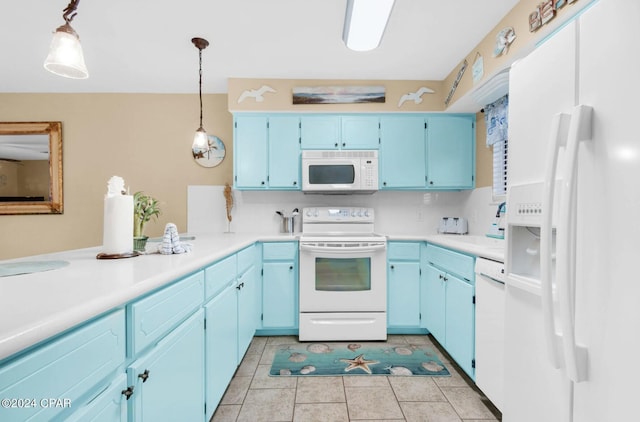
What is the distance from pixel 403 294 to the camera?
2.78m

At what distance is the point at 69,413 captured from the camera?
0.68 meters

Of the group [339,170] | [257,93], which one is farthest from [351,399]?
[257,93]

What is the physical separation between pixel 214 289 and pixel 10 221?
329 cm

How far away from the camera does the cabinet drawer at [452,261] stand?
6.40 feet

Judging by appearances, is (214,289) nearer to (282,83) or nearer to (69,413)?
(69,413)

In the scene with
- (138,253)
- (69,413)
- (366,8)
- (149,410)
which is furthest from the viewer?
(366,8)

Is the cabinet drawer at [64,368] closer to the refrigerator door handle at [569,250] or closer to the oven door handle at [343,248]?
the refrigerator door handle at [569,250]

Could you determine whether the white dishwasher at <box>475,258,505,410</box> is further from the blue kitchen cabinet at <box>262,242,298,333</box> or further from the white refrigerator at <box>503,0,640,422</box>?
the blue kitchen cabinet at <box>262,242,298,333</box>

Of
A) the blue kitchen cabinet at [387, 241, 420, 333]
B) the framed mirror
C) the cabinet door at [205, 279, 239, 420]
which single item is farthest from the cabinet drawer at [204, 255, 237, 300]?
the framed mirror

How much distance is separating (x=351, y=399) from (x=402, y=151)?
2224 mm

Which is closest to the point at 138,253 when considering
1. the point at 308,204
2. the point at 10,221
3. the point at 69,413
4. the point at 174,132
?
the point at 69,413

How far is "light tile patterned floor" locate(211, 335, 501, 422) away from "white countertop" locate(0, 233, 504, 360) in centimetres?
101

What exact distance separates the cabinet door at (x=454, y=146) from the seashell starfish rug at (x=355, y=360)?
1.67 metres

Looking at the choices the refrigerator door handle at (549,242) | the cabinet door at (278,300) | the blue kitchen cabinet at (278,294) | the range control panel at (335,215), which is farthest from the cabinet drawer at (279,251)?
the refrigerator door handle at (549,242)
